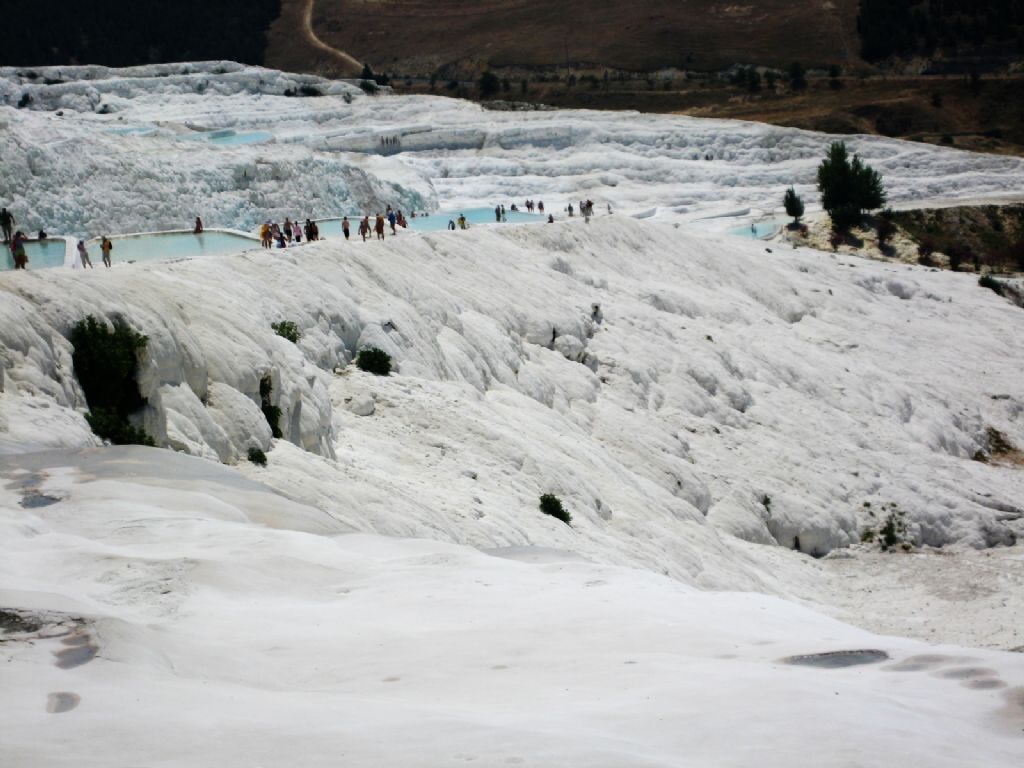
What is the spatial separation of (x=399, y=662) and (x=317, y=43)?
13430 centimetres

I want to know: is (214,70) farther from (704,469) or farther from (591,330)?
(704,469)

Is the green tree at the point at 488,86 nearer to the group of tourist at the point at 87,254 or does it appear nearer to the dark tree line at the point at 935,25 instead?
the dark tree line at the point at 935,25

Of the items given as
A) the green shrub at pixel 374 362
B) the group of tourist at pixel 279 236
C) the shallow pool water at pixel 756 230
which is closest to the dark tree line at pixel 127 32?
the shallow pool water at pixel 756 230

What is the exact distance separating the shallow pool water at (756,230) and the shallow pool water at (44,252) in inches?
1431

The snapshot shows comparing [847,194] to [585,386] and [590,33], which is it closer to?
[585,386]

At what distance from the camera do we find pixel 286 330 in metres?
24.1

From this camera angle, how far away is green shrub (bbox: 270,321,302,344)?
24.0 m

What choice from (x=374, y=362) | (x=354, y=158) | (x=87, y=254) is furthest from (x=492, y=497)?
(x=354, y=158)

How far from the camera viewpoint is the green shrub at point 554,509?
22109 millimetres

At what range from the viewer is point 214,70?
10281 cm

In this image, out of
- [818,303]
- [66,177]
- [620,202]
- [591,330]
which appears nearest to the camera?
[591,330]

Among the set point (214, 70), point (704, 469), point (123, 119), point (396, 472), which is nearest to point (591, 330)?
point (704, 469)

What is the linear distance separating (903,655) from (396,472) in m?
13.3

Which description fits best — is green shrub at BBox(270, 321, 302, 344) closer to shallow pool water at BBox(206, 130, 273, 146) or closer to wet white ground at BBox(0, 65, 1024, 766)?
wet white ground at BBox(0, 65, 1024, 766)
